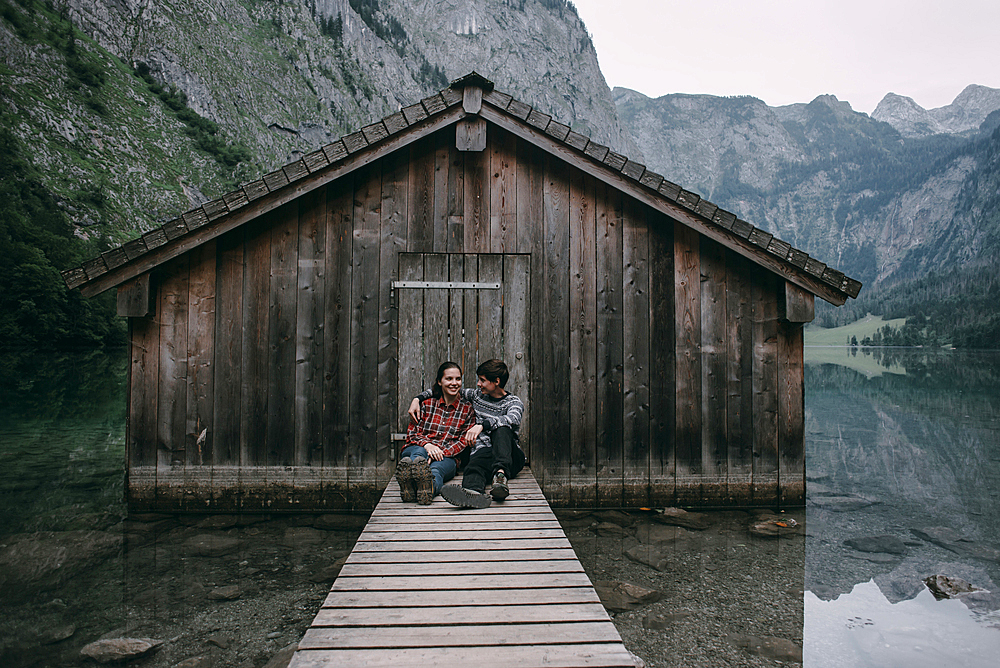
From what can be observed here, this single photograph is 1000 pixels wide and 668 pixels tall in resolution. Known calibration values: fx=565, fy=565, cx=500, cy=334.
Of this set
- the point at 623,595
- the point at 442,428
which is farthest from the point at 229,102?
the point at 623,595

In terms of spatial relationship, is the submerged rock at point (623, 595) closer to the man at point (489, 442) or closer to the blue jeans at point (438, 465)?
the man at point (489, 442)

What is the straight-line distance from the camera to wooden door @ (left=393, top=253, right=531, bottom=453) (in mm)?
5523

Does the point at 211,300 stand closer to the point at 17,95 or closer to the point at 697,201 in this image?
the point at 697,201

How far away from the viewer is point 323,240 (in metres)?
5.54

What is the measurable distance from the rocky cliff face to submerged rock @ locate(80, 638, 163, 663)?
177 ft

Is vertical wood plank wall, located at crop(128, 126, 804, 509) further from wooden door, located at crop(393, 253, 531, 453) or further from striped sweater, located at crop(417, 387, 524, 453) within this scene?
striped sweater, located at crop(417, 387, 524, 453)

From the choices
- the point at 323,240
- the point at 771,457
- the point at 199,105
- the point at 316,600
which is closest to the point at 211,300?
the point at 323,240

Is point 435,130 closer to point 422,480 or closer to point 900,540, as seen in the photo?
point 422,480

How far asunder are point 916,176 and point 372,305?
21051cm

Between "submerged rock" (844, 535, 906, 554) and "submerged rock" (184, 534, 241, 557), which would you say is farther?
"submerged rock" (844, 535, 906, 554)

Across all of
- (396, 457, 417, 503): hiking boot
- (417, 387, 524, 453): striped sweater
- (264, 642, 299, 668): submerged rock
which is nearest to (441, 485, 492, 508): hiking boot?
(396, 457, 417, 503): hiking boot

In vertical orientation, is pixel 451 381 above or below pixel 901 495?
above

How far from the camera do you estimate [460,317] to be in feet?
18.3

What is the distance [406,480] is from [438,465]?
37 centimetres
